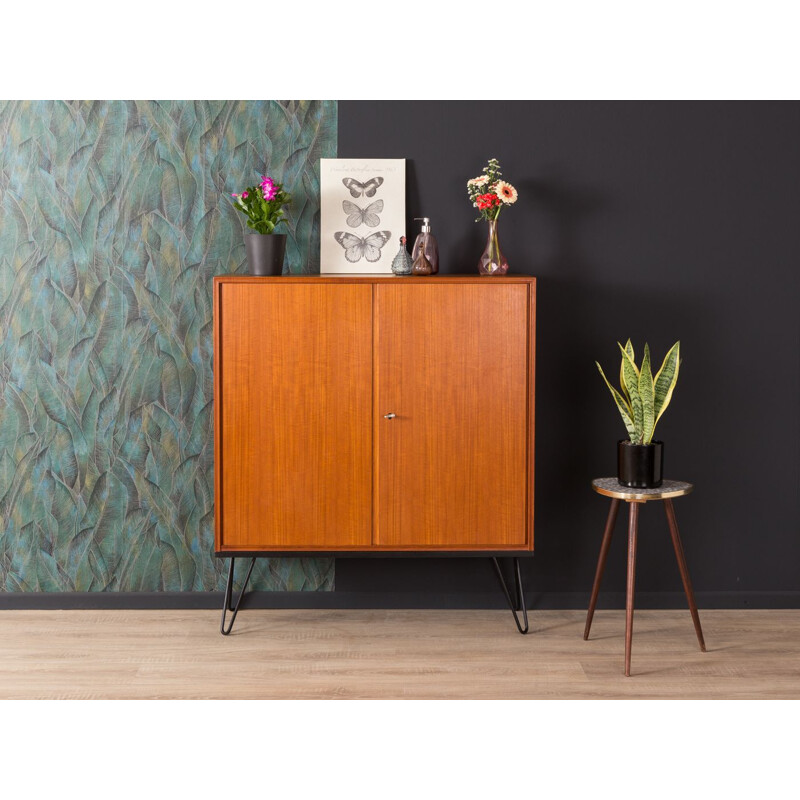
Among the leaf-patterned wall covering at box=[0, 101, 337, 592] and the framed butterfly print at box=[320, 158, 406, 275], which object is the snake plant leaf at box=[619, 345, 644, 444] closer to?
the framed butterfly print at box=[320, 158, 406, 275]

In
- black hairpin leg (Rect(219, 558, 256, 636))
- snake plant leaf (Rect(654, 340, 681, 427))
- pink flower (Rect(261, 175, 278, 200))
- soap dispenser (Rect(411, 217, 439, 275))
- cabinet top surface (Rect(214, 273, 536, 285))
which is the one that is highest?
pink flower (Rect(261, 175, 278, 200))

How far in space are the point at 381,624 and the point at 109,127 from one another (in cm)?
246

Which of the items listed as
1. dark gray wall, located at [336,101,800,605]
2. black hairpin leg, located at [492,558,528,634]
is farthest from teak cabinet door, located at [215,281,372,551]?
black hairpin leg, located at [492,558,528,634]

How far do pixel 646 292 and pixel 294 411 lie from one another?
65.3 inches

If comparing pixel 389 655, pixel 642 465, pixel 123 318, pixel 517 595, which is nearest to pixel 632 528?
pixel 642 465

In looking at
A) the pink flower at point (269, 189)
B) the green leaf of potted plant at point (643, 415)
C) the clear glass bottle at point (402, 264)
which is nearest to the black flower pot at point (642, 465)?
the green leaf of potted plant at point (643, 415)

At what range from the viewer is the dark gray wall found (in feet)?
13.1

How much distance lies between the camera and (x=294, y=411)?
3635mm

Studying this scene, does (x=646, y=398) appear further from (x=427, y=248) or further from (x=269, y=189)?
(x=269, y=189)

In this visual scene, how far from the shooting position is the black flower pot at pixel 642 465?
141 inches

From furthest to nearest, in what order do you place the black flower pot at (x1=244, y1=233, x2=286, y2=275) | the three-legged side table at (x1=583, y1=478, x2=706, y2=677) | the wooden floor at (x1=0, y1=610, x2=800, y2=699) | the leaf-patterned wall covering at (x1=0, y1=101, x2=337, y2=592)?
the leaf-patterned wall covering at (x1=0, y1=101, x2=337, y2=592) < the black flower pot at (x1=244, y1=233, x2=286, y2=275) < the three-legged side table at (x1=583, y1=478, x2=706, y2=677) < the wooden floor at (x1=0, y1=610, x2=800, y2=699)

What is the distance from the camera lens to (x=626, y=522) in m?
4.09

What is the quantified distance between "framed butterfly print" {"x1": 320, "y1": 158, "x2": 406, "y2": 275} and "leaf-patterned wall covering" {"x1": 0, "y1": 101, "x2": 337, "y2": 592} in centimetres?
7

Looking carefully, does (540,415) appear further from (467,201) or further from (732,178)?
(732,178)
